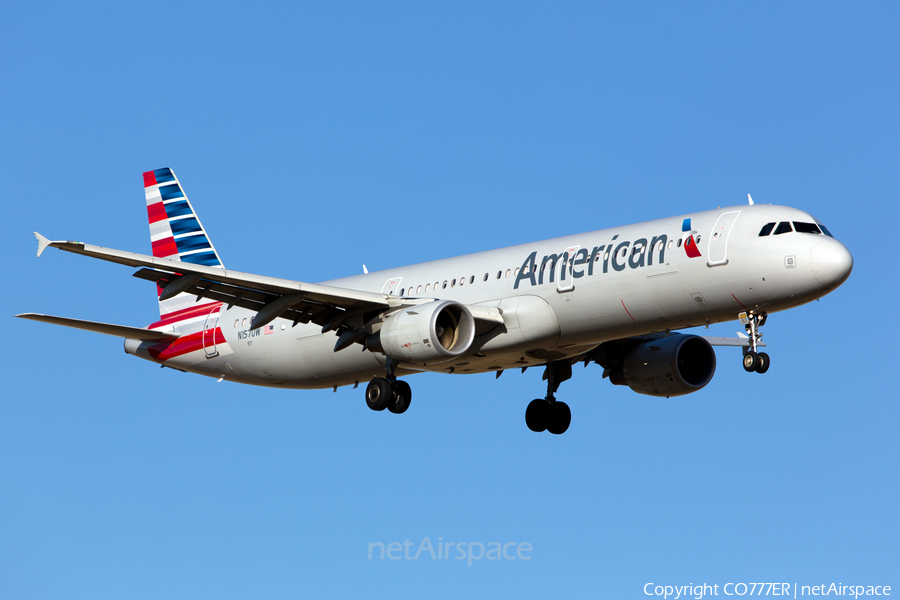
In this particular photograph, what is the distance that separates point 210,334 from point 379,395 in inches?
322

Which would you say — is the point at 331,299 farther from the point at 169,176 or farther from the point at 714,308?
the point at 169,176

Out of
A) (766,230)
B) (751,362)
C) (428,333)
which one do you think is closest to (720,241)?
(766,230)

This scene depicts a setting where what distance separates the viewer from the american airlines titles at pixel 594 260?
96.2ft

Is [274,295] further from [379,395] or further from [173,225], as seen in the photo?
[173,225]

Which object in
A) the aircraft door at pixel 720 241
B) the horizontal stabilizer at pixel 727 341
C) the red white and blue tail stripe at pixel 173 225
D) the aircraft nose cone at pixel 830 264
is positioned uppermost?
the red white and blue tail stripe at pixel 173 225

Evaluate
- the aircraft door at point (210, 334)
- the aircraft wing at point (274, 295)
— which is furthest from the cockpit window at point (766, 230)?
the aircraft door at point (210, 334)

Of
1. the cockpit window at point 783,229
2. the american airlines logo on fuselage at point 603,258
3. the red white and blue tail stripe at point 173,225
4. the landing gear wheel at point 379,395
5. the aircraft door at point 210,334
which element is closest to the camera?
the cockpit window at point 783,229

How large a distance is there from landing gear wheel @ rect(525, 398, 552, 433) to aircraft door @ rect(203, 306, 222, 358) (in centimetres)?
1032

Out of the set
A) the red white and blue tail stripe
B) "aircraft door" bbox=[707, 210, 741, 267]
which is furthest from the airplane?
the red white and blue tail stripe

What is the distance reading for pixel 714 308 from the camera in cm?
2881

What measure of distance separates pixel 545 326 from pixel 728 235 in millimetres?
5363

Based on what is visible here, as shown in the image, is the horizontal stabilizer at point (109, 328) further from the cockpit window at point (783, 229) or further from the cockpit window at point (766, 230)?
the cockpit window at point (783, 229)

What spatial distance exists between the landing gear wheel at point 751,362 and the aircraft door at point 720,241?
234cm

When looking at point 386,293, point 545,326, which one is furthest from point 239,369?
point 545,326
